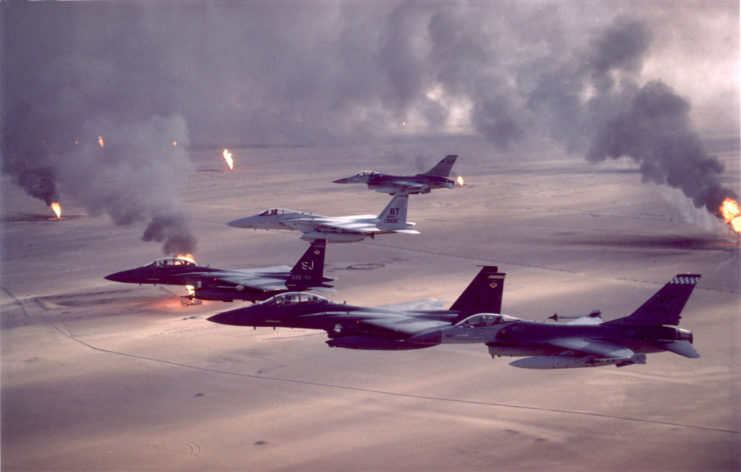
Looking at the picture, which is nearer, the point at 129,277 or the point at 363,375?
the point at 363,375

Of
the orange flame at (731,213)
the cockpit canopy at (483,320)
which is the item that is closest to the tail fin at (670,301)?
the cockpit canopy at (483,320)

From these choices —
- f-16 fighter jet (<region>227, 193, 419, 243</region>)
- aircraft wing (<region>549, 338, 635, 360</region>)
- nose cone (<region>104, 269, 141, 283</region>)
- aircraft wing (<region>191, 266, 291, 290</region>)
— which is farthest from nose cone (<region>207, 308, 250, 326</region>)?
f-16 fighter jet (<region>227, 193, 419, 243</region>)

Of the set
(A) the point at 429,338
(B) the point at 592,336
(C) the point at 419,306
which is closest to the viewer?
(B) the point at 592,336

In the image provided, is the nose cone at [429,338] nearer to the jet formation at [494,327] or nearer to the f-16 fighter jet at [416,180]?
the jet formation at [494,327]

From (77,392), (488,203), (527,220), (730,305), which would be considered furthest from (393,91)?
(77,392)

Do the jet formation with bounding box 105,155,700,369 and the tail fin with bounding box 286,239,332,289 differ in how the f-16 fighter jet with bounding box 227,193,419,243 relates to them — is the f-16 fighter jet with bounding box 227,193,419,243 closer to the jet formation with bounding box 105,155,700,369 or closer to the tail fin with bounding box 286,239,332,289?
the jet formation with bounding box 105,155,700,369

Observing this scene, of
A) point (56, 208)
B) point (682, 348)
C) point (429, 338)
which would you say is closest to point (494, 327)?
point (429, 338)

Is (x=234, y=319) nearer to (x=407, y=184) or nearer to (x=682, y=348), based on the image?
(x=682, y=348)
